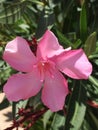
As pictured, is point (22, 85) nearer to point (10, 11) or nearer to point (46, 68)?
point (46, 68)

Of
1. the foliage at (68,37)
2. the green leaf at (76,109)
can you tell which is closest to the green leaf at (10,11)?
the foliage at (68,37)

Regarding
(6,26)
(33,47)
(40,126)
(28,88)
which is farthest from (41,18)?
(40,126)

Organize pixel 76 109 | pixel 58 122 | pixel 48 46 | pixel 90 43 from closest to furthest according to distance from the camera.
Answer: pixel 48 46 → pixel 90 43 → pixel 76 109 → pixel 58 122

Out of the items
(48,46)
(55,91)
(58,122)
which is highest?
(48,46)

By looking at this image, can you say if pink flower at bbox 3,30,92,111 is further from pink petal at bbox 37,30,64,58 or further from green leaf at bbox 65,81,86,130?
green leaf at bbox 65,81,86,130

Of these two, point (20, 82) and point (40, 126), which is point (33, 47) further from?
point (40, 126)

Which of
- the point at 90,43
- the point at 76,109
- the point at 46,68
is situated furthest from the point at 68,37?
the point at 46,68
